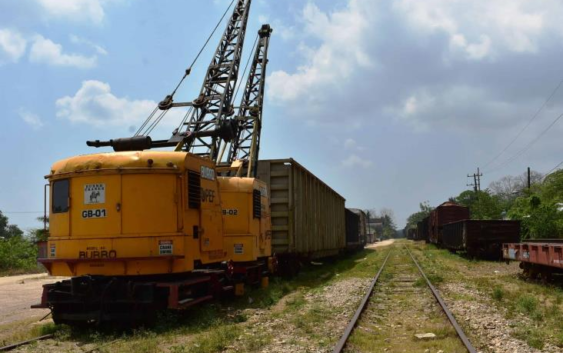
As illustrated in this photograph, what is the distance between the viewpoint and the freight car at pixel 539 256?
1182 centimetres

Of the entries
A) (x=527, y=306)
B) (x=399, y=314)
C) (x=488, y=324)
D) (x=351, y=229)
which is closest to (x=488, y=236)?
(x=351, y=229)

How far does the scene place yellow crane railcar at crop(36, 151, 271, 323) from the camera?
835 centimetres

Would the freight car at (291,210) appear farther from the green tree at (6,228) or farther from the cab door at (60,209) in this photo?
the green tree at (6,228)

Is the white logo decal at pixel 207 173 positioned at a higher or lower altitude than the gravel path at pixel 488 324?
higher

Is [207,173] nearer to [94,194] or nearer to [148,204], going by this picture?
[148,204]

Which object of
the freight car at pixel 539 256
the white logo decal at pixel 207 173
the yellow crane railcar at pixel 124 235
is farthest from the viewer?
the freight car at pixel 539 256

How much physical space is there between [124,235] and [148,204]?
645 millimetres

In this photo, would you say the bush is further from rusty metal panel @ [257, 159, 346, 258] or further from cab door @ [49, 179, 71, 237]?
cab door @ [49, 179, 71, 237]

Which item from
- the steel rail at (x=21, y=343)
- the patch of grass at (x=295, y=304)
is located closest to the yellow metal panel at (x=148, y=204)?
the steel rail at (x=21, y=343)

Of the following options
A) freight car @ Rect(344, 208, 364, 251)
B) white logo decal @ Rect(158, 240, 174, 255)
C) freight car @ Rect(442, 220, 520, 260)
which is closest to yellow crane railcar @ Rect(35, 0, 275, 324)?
white logo decal @ Rect(158, 240, 174, 255)

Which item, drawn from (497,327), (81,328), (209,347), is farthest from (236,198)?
(497,327)

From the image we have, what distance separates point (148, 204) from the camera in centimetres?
857

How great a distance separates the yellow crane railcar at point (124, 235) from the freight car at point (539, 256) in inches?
323

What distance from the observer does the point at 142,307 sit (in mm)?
8305
